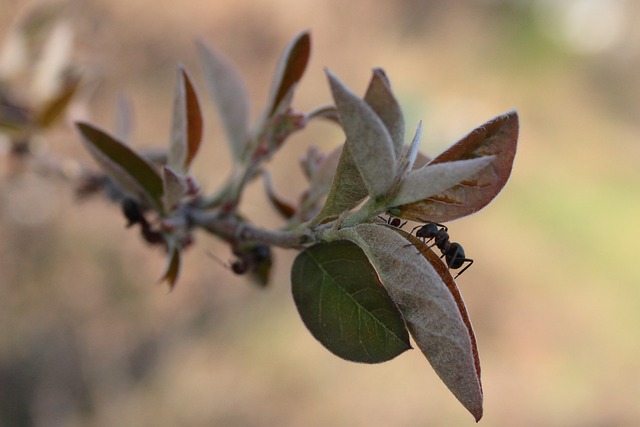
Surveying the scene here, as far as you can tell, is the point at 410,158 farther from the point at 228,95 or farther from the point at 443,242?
the point at 228,95

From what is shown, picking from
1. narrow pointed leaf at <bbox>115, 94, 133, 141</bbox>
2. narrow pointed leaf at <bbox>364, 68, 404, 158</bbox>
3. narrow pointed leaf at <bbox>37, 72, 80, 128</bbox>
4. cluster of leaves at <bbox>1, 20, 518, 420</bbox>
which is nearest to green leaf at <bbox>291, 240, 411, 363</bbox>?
cluster of leaves at <bbox>1, 20, 518, 420</bbox>

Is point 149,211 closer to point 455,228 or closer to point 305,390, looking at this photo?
point 305,390

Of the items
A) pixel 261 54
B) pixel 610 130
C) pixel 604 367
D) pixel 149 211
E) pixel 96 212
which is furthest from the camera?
pixel 610 130

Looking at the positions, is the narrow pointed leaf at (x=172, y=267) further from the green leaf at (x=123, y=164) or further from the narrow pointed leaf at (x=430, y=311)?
the narrow pointed leaf at (x=430, y=311)

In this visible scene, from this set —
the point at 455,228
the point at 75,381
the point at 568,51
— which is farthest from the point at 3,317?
the point at 568,51

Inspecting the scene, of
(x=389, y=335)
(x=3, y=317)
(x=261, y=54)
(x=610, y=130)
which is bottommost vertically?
(x=3, y=317)

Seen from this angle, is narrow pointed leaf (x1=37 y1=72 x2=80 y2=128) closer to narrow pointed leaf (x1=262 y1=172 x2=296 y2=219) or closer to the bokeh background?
the bokeh background

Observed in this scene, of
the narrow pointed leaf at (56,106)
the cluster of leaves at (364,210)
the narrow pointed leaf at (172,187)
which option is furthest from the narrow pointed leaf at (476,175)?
the narrow pointed leaf at (56,106)
